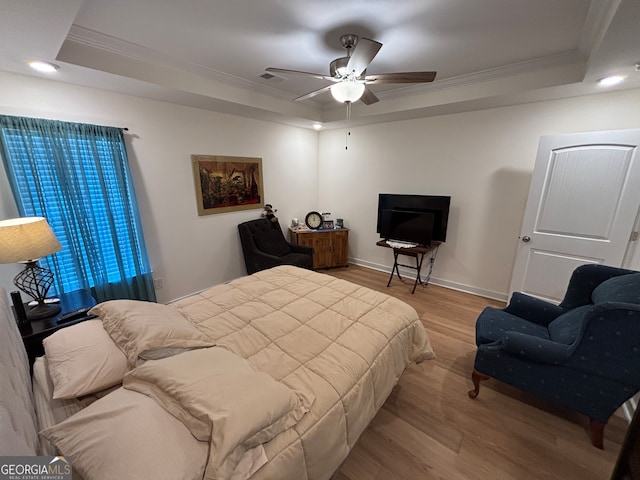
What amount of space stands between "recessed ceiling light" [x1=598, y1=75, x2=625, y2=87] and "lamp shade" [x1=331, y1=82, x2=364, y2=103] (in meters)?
2.15

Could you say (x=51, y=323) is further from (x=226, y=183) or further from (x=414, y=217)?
(x=414, y=217)

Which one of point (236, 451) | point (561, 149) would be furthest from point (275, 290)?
point (561, 149)

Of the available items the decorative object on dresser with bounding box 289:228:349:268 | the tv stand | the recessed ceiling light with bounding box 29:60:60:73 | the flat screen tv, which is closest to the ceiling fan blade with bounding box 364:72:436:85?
the flat screen tv

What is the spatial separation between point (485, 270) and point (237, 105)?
3.82 meters

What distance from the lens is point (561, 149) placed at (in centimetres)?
260

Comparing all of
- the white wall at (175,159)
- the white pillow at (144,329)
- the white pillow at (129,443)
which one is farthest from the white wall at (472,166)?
the white pillow at (129,443)

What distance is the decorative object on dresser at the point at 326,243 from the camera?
4270 millimetres

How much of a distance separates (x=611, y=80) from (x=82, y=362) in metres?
4.25

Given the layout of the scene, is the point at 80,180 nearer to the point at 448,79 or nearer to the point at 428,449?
the point at 428,449

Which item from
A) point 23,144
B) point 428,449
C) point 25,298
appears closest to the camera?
point 428,449

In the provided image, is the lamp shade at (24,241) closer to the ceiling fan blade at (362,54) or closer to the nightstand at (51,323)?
the nightstand at (51,323)

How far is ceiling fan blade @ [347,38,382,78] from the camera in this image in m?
1.62

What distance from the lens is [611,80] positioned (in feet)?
7.32

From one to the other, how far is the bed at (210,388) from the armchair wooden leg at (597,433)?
949 mm
